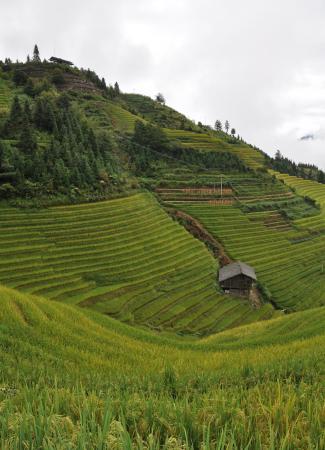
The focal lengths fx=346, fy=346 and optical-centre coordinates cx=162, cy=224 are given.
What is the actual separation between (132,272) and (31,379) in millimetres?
19121

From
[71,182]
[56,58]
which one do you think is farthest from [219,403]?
[56,58]

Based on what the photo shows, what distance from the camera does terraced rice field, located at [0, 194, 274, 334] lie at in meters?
20.4

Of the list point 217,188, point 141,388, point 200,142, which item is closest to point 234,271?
point 217,188

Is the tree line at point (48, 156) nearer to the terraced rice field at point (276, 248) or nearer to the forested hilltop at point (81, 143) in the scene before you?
the forested hilltop at point (81, 143)

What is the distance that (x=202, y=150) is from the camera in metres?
59.2

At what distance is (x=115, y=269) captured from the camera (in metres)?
23.7

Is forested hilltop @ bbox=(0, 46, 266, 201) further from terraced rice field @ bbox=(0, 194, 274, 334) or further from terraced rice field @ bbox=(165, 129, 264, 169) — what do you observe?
terraced rice field @ bbox=(0, 194, 274, 334)

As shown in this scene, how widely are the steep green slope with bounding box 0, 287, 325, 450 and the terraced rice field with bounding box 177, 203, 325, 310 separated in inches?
628

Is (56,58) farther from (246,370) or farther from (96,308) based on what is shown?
(246,370)

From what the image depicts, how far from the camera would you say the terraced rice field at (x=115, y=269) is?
66.9ft

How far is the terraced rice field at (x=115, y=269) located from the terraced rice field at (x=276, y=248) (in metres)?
3.77

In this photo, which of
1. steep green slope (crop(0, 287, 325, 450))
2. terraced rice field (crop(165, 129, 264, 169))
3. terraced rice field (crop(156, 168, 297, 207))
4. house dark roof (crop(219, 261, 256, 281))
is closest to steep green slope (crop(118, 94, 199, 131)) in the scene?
terraced rice field (crop(165, 129, 264, 169))

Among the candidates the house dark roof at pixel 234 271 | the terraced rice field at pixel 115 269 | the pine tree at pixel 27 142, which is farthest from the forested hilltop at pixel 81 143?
the house dark roof at pixel 234 271

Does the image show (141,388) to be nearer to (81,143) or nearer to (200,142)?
(81,143)
